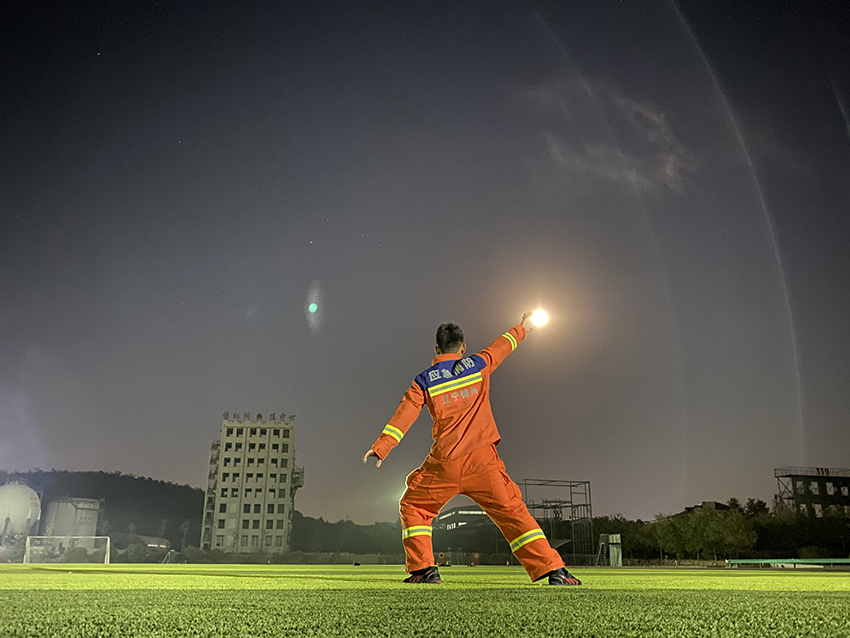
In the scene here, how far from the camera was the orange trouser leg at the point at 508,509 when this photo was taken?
477cm

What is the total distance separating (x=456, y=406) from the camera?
5.17m

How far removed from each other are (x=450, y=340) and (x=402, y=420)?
0.85m

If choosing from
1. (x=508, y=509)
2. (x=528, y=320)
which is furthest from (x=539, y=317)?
(x=508, y=509)

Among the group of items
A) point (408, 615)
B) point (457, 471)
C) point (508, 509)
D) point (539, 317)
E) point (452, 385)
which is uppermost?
point (539, 317)

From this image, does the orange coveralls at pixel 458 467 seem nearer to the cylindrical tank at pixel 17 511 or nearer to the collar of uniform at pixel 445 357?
the collar of uniform at pixel 445 357

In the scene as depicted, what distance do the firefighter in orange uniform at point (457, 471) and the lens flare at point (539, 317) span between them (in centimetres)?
88

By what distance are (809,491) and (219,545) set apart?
65.2m

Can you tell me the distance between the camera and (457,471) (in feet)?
16.2

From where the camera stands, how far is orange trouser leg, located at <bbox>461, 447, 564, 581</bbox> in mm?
4770

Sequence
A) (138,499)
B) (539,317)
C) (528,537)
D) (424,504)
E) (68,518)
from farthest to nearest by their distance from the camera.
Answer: (138,499) < (68,518) < (539,317) < (424,504) < (528,537)

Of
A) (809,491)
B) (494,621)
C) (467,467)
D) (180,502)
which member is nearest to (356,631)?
(494,621)

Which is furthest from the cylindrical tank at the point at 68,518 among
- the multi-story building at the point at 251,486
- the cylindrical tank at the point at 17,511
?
the multi-story building at the point at 251,486

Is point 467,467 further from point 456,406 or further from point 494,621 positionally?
point 494,621

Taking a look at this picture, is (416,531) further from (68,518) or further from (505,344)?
(68,518)
